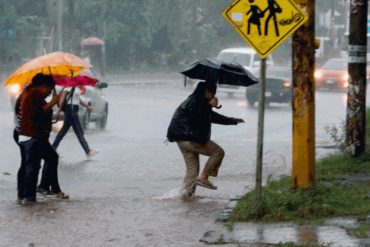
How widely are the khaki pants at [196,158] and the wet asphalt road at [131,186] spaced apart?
0.75 feet

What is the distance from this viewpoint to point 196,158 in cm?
1364

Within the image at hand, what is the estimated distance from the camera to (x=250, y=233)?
10.4 meters

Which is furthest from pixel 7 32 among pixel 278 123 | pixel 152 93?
pixel 278 123

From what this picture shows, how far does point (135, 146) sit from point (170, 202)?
999cm

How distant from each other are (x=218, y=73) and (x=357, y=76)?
10.3ft

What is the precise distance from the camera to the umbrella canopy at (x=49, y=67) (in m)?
13.9

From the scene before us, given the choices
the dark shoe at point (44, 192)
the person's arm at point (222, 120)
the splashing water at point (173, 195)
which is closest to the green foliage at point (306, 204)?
the person's arm at point (222, 120)

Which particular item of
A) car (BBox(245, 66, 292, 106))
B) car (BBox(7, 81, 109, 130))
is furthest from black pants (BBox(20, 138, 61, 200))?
car (BBox(245, 66, 292, 106))

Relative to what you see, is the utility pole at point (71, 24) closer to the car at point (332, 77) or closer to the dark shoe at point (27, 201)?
the car at point (332, 77)

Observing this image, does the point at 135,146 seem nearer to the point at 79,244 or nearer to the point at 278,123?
the point at 278,123

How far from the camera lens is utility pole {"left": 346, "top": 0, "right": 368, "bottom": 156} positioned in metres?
15.8

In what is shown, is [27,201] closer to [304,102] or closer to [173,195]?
[173,195]

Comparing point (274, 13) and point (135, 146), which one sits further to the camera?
point (135, 146)

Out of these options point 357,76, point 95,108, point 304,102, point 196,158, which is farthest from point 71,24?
point 304,102
